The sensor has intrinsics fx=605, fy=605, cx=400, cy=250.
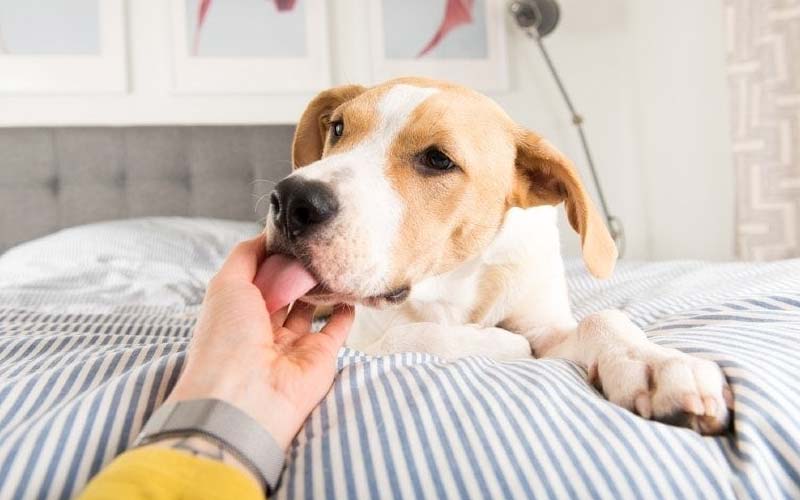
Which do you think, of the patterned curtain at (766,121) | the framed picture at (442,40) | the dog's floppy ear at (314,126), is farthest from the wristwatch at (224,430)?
the framed picture at (442,40)

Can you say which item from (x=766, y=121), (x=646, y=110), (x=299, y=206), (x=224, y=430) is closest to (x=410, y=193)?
(x=299, y=206)

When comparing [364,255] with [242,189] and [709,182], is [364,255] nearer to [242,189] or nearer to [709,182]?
[242,189]

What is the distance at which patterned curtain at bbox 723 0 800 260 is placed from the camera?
2.50 meters

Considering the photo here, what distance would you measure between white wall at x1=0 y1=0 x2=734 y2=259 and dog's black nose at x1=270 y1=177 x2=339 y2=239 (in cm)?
235

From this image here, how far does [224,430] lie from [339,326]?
0.35 metres

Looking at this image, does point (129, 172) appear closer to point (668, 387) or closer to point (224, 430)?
point (224, 430)

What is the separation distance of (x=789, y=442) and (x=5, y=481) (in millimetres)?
757

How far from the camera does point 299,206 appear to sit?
0.93 m

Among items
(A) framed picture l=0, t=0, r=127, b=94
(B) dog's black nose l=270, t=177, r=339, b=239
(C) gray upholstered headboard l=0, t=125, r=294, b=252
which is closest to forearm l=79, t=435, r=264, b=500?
(B) dog's black nose l=270, t=177, r=339, b=239

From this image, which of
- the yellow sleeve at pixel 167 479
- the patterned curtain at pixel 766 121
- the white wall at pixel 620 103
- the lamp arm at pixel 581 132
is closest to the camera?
the yellow sleeve at pixel 167 479

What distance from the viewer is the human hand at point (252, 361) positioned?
0.63 m

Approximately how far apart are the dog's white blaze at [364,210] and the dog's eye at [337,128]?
141 millimetres

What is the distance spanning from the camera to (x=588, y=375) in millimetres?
855

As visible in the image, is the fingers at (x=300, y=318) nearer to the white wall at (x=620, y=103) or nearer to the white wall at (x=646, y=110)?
the white wall at (x=620, y=103)
